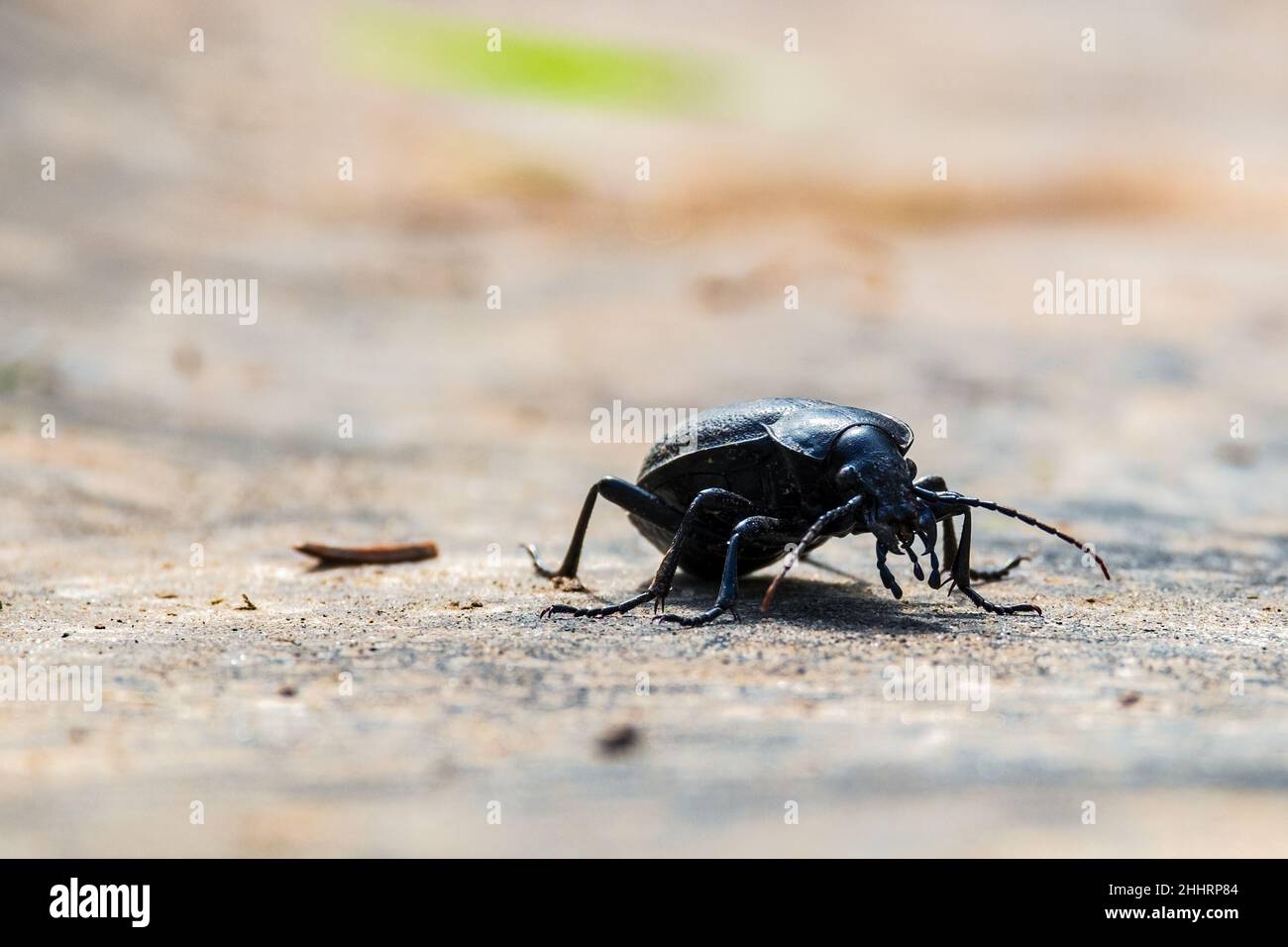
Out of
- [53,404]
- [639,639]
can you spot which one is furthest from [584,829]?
[53,404]

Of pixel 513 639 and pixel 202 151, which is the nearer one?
pixel 513 639

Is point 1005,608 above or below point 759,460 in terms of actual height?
below

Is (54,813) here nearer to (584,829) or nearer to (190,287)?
(584,829)

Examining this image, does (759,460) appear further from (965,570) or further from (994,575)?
(994,575)

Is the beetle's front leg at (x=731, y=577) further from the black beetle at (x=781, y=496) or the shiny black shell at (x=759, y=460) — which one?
the shiny black shell at (x=759, y=460)

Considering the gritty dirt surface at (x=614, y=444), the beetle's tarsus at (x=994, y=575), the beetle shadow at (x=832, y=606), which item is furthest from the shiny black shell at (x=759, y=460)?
the beetle's tarsus at (x=994, y=575)

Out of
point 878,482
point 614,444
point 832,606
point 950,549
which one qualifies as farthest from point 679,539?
point 614,444

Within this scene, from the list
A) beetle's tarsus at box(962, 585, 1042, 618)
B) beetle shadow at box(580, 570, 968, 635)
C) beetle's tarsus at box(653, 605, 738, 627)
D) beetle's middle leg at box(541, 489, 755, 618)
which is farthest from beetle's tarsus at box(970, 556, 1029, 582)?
beetle's tarsus at box(653, 605, 738, 627)
